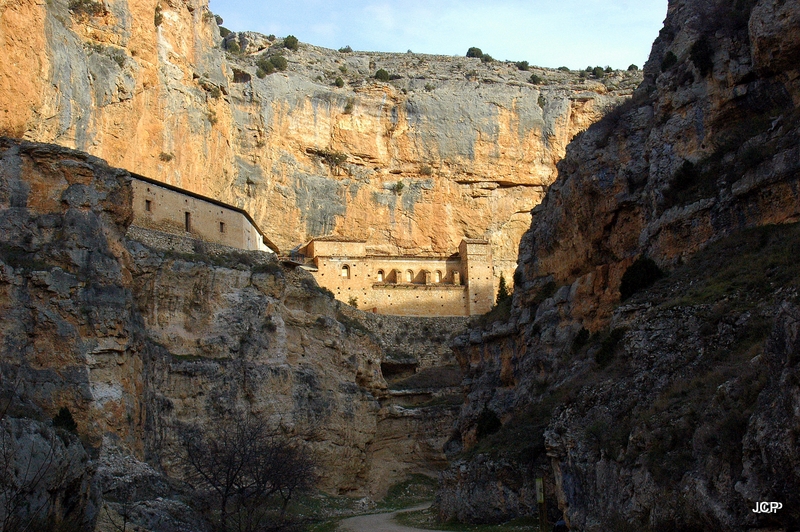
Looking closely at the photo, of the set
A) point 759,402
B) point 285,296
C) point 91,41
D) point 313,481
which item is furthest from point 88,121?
point 759,402

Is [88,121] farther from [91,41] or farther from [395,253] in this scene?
[395,253]

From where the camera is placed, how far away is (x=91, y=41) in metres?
52.1

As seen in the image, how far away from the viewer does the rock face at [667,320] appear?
1201cm

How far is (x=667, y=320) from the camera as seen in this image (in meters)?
18.4

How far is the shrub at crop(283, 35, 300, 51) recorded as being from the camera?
79.4m

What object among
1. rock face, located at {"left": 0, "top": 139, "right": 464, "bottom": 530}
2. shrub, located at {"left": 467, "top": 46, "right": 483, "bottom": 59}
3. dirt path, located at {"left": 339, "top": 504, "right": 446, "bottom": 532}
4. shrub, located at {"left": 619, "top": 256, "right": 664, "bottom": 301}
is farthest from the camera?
shrub, located at {"left": 467, "top": 46, "right": 483, "bottom": 59}

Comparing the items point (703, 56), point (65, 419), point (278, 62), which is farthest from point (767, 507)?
point (278, 62)

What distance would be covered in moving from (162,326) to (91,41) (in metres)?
24.3

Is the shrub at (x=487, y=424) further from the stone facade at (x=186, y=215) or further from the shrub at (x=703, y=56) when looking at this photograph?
the stone facade at (x=186, y=215)

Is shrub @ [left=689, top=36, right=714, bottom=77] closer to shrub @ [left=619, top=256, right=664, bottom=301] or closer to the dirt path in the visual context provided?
shrub @ [left=619, top=256, right=664, bottom=301]

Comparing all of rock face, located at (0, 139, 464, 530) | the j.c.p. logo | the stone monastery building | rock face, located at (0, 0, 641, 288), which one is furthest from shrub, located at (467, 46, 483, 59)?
the j.c.p. logo

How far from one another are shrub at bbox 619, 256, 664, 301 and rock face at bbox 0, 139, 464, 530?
1411 centimetres

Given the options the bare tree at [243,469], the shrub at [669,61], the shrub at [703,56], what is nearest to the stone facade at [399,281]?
the bare tree at [243,469]

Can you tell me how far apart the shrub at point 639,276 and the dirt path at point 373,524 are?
9.36m
